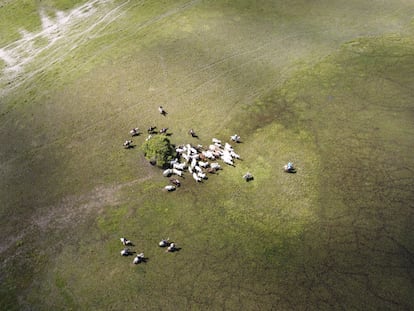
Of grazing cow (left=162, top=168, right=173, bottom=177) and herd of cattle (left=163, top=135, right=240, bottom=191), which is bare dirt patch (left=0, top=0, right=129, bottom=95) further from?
herd of cattle (left=163, top=135, right=240, bottom=191)

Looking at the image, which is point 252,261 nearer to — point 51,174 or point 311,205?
point 311,205

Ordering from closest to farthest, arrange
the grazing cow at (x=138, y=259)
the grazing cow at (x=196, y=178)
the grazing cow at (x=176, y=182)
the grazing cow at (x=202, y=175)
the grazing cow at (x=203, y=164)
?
the grazing cow at (x=138, y=259), the grazing cow at (x=176, y=182), the grazing cow at (x=196, y=178), the grazing cow at (x=202, y=175), the grazing cow at (x=203, y=164)

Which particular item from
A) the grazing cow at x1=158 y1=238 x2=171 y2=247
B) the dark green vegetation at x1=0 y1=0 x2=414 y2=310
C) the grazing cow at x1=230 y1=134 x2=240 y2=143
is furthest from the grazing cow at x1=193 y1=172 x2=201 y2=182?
the grazing cow at x1=158 y1=238 x2=171 y2=247

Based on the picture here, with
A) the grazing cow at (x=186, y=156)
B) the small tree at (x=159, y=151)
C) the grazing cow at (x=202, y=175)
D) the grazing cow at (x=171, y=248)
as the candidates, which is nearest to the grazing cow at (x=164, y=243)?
the grazing cow at (x=171, y=248)

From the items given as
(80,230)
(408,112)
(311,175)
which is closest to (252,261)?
(311,175)

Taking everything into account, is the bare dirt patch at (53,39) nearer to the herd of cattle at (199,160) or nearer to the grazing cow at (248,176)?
the herd of cattle at (199,160)

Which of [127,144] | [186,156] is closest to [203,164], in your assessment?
[186,156]
